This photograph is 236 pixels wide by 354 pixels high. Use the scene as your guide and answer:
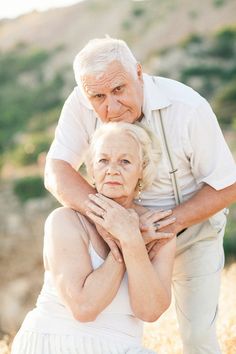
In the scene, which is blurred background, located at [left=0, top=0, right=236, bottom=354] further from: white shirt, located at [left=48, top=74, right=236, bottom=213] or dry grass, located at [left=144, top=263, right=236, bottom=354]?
white shirt, located at [left=48, top=74, right=236, bottom=213]

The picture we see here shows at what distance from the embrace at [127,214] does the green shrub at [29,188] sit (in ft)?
48.3

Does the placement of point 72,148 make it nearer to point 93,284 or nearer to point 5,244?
point 93,284

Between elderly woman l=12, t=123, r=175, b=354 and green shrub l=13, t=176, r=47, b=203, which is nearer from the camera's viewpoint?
elderly woman l=12, t=123, r=175, b=354

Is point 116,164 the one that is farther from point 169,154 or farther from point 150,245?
point 169,154

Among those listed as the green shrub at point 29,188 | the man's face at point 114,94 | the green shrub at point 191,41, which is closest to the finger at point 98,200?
the man's face at point 114,94

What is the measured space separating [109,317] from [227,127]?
17.4m

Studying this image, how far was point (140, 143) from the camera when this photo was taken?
11.6ft

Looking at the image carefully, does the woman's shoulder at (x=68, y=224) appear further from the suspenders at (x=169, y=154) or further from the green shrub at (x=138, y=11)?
the green shrub at (x=138, y=11)

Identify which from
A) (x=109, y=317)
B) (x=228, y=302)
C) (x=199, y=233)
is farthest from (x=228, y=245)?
(x=109, y=317)

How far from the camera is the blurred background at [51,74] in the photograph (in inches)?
633

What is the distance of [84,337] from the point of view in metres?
3.33

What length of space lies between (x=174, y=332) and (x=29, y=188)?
1444 centimetres

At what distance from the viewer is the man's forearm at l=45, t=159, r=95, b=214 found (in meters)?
3.69

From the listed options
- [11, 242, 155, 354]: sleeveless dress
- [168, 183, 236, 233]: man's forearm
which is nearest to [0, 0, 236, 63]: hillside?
[168, 183, 236, 233]: man's forearm
